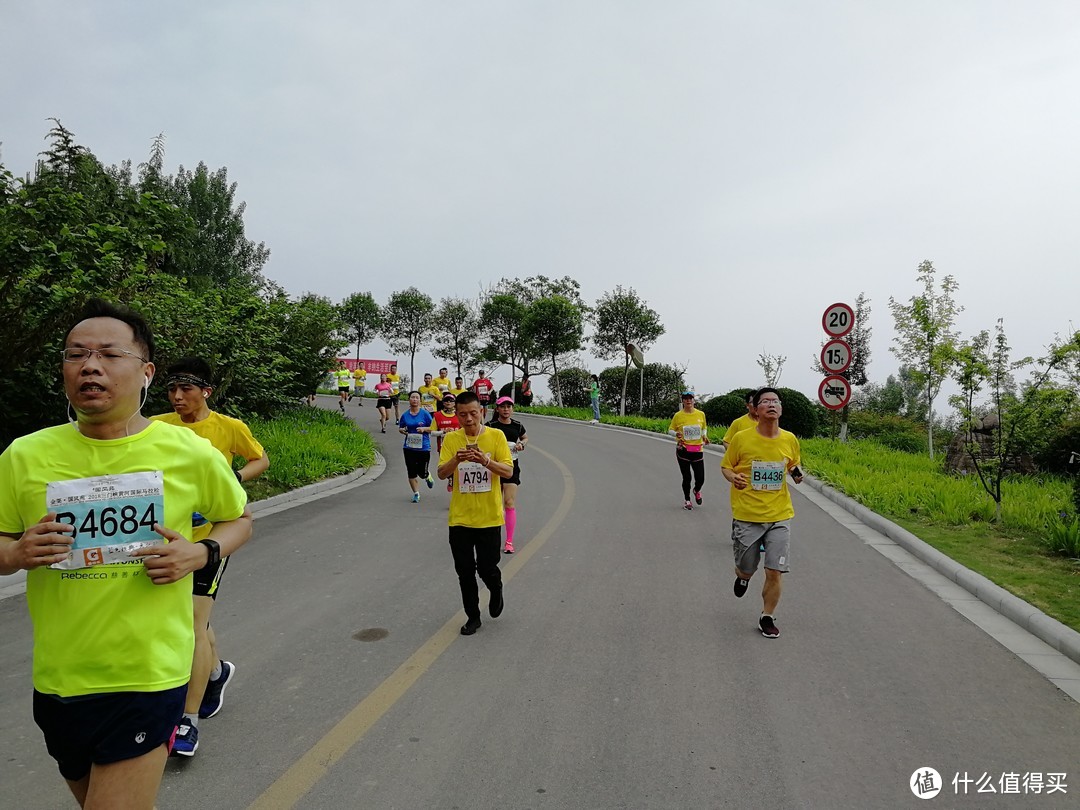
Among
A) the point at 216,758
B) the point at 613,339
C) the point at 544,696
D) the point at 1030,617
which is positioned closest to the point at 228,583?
the point at 216,758

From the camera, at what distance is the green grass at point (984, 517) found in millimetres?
6488

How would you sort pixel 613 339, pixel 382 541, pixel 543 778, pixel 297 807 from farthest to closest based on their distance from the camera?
pixel 613 339 → pixel 382 541 → pixel 543 778 → pixel 297 807

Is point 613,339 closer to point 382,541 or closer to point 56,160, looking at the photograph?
point 56,160

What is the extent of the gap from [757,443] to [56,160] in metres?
20.9

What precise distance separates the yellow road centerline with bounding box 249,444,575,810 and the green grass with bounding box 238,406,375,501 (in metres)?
5.90

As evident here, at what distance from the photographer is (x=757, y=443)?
219 inches

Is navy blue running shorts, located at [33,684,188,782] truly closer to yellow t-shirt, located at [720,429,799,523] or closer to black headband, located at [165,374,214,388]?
black headband, located at [165,374,214,388]

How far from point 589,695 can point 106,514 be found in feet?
9.79

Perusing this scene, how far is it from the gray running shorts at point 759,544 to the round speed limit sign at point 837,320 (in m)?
10.1

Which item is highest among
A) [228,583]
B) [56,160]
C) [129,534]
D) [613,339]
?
[56,160]

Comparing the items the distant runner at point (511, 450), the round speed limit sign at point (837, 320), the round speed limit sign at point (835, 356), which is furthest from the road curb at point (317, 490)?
the round speed limit sign at point (837, 320)

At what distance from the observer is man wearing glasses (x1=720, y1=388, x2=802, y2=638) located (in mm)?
5305

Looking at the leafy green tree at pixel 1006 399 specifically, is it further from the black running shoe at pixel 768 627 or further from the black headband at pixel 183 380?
the black headband at pixel 183 380

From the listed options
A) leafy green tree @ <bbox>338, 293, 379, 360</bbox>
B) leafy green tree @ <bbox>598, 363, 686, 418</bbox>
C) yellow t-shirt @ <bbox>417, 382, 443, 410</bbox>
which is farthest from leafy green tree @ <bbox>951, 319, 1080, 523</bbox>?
leafy green tree @ <bbox>338, 293, 379, 360</bbox>
